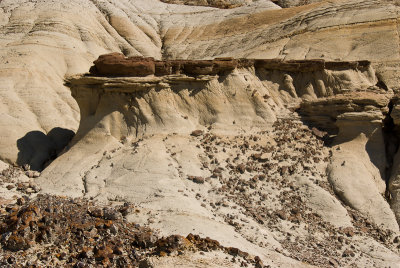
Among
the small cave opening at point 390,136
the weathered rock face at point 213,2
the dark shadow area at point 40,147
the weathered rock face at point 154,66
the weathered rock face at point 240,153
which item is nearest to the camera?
the weathered rock face at point 240,153

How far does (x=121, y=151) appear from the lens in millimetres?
14492

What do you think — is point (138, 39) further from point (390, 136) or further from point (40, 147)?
point (390, 136)

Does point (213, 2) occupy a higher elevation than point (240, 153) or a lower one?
higher

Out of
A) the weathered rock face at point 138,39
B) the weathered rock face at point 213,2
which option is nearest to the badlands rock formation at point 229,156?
the weathered rock face at point 138,39

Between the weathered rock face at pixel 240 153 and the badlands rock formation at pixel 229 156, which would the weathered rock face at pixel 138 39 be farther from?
the weathered rock face at pixel 240 153

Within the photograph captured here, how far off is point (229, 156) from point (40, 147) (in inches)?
Answer: 304

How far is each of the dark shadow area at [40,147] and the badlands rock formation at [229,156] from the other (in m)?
0.06

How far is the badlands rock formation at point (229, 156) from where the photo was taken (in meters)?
10.8

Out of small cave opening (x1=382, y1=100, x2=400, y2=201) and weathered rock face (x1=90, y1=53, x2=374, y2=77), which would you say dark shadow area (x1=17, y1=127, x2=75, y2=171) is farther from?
small cave opening (x1=382, y1=100, x2=400, y2=201)

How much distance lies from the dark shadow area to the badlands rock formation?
57 millimetres

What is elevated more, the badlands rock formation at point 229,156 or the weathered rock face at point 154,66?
the weathered rock face at point 154,66

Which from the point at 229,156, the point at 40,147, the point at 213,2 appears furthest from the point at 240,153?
the point at 213,2

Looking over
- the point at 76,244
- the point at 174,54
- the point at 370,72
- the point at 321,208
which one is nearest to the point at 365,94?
the point at 370,72

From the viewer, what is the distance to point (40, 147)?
56.5 feet
